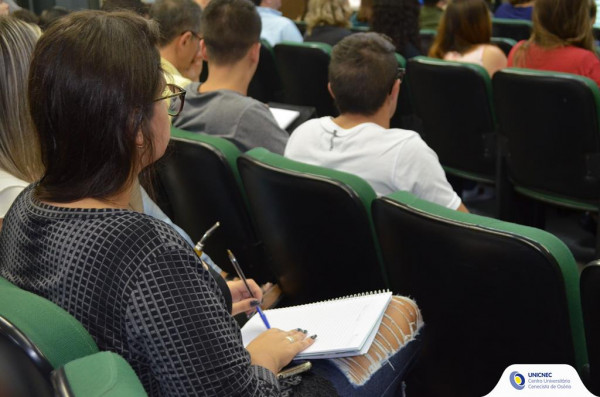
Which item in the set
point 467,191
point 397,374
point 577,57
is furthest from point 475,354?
point 467,191

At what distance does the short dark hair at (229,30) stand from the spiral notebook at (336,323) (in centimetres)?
147

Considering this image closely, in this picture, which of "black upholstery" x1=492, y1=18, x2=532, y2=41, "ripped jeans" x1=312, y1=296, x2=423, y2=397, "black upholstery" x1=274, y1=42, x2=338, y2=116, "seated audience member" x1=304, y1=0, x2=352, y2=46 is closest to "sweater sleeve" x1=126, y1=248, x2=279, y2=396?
"ripped jeans" x1=312, y1=296, x2=423, y2=397

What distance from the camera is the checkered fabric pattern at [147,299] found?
1.15m

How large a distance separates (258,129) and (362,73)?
0.44 metres

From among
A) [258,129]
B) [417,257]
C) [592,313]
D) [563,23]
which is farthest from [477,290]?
[563,23]

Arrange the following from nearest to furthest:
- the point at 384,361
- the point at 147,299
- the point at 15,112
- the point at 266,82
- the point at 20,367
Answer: the point at 20,367 < the point at 147,299 < the point at 384,361 < the point at 15,112 < the point at 266,82

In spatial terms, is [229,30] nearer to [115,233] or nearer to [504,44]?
[115,233]

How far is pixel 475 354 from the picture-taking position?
165 cm

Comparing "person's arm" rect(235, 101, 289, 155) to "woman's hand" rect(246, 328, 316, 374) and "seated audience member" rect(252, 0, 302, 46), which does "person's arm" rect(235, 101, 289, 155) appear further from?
"seated audience member" rect(252, 0, 302, 46)

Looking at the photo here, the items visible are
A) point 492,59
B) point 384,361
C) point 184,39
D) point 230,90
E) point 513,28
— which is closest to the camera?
point 384,361

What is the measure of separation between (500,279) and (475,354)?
0.23 meters

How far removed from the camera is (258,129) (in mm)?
2613

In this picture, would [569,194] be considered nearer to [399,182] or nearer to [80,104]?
[399,182]

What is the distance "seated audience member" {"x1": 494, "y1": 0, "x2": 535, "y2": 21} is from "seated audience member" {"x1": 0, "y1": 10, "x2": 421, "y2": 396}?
536 cm
